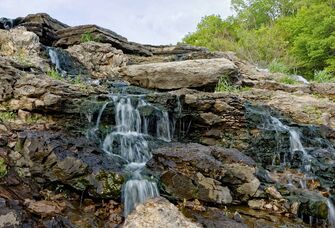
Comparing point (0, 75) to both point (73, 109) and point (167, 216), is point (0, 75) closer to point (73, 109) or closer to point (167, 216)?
point (73, 109)

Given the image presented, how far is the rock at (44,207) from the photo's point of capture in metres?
5.63

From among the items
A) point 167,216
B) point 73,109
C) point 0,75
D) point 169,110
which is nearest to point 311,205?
point 167,216

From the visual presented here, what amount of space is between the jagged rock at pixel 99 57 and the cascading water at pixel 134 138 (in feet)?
17.0

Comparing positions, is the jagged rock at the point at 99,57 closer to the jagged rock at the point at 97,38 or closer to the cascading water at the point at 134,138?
the jagged rock at the point at 97,38

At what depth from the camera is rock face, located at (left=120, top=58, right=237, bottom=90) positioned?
12023 millimetres

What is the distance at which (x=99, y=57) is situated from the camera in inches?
570

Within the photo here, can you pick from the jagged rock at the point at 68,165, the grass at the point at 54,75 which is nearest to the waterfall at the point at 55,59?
the grass at the point at 54,75

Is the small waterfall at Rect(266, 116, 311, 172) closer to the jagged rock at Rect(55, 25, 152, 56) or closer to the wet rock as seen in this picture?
the wet rock

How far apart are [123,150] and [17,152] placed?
2.24 meters

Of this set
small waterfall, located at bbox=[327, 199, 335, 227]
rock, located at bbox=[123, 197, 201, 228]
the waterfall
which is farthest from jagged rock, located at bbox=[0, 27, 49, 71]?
small waterfall, located at bbox=[327, 199, 335, 227]

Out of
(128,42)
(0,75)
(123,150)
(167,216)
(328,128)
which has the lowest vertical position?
(167,216)

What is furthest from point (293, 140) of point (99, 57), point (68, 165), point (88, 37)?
point (88, 37)

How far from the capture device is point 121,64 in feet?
47.8

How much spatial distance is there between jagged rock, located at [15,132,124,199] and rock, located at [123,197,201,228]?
118 centimetres
